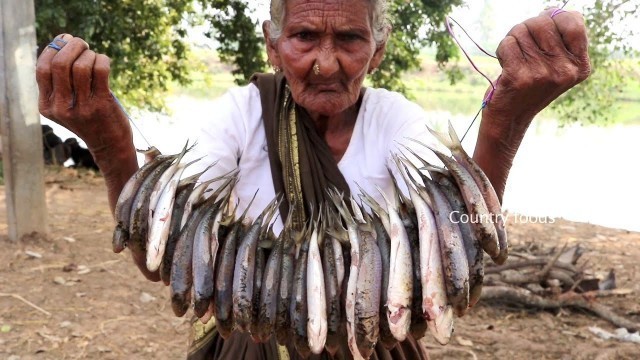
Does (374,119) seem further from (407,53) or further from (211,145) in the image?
(407,53)

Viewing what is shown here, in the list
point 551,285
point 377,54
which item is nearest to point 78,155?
point 551,285

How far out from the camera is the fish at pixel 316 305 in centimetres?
159

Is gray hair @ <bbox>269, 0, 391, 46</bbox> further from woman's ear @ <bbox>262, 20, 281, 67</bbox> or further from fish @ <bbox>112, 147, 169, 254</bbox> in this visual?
fish @ <bbox>112, 147, 169, 254</bbox>

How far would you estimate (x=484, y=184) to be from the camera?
158 cm

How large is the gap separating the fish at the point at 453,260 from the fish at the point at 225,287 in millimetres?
509

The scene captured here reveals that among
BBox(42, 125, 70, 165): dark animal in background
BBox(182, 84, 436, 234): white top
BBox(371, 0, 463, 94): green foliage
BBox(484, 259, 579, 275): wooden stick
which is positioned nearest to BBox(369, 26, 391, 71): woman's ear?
BBox(182, 84, 436, 234): white top

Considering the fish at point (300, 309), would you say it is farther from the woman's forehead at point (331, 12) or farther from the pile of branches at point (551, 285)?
the pile of branches at point (551, 285)

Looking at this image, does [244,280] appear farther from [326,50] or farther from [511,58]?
[511,58]

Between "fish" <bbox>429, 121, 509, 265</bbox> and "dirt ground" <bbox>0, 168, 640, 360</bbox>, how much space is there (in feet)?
Result: 9.37

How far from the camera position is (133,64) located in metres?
9.09

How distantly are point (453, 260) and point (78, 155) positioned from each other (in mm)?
9768

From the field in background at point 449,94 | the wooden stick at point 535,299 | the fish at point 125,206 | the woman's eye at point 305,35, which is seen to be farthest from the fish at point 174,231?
the field in background at point 449,94

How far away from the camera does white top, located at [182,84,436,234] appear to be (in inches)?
78.3

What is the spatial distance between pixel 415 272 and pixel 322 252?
0.24m
